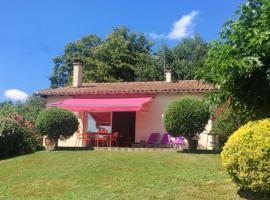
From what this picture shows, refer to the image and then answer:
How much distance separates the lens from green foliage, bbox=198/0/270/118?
12281 millimetres

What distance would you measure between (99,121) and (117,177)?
57.1 ft

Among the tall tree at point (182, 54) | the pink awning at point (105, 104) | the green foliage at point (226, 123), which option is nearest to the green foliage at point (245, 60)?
the green foliage at point (226, 123)

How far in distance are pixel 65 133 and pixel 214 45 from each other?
53.3 ft

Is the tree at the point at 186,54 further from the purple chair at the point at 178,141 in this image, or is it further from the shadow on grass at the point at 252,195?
the shadow on grass at the point at 252,195

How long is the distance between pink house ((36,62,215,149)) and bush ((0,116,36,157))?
17.3 feet

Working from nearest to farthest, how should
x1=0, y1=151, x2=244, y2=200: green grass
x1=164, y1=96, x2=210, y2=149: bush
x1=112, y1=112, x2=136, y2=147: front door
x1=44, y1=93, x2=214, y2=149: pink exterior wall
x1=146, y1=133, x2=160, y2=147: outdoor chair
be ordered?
1. x1=0, y1=151, x2=244, y2=200: green grass
2. x1=164, y1=96, x2=210, y2=149: bush
3. x1=146, y1=133, x2=160, y2=147: outdoor chair
4. x1=44, y1=93, x2=214, y2=149: pink exterior wall
5. x1=112, y1=112, x2=136, y2=147: front door

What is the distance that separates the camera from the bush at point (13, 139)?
26547 mm

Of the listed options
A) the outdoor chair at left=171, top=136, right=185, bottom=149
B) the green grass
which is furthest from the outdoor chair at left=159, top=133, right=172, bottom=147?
the green grass

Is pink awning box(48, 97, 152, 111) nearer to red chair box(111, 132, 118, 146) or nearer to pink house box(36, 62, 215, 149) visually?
pink house box(36, 62, 215, 149)

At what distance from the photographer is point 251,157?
37.7 ft

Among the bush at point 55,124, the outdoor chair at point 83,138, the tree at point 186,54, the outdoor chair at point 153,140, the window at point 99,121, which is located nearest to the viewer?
the bush at point 55,124

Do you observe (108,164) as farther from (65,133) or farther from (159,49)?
(159,49)

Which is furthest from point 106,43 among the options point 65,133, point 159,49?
point 65,133

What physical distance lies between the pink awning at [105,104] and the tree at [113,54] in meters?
25.4
